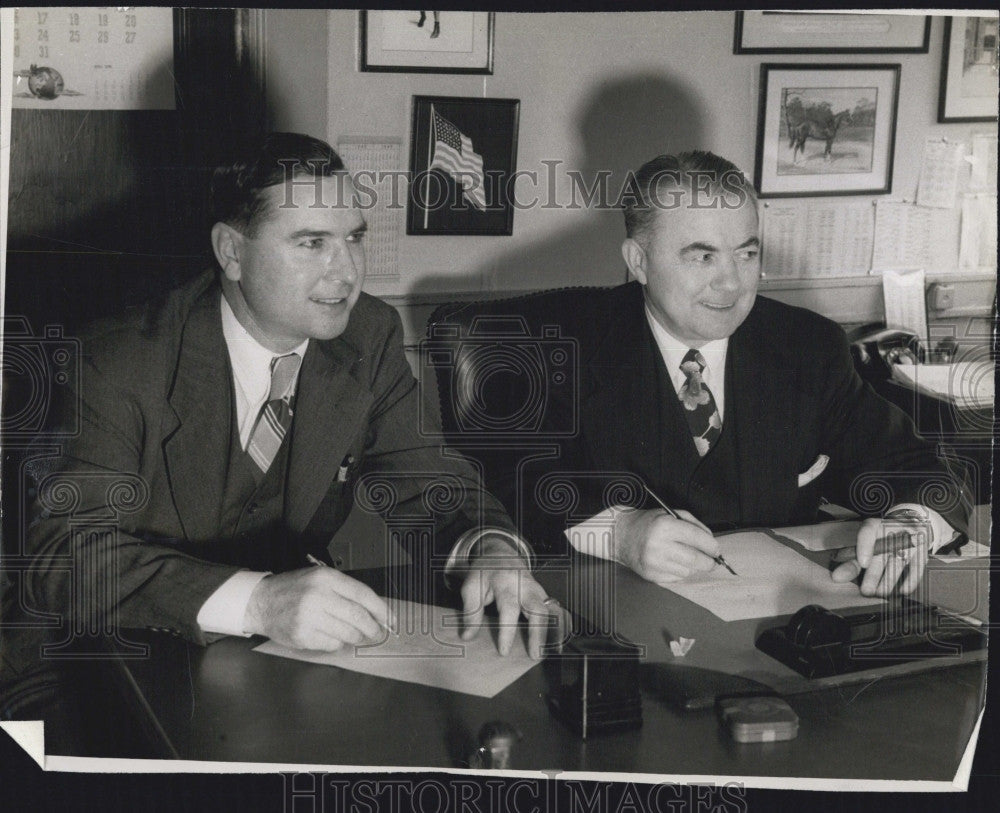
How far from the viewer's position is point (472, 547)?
1529 millimetres

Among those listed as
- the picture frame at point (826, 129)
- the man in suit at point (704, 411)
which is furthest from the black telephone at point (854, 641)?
the picture frame at point (826, 129)

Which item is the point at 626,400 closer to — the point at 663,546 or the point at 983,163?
the point at 663,546

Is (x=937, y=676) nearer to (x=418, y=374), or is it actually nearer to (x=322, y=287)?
(x=418, y=374)

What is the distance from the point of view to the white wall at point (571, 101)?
1485 millimetres

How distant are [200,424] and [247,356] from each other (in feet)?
0.40

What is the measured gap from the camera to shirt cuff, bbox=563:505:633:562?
5.05 ft

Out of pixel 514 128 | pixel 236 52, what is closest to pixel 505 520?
pixel 514 128

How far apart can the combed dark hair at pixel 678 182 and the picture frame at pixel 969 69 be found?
0.32 meters

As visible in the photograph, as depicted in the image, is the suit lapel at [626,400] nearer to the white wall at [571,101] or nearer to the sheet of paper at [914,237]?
the white wall at [571,101]

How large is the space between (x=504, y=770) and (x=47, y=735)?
30.5 inches

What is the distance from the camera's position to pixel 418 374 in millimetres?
1573

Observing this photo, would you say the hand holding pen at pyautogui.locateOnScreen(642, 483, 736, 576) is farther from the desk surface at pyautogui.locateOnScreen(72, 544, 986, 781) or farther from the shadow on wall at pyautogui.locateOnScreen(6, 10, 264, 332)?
the shadow on wall at pyautogui.locateOnScreen(6, 10, 264, 332)

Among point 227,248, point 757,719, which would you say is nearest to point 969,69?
point 757,719

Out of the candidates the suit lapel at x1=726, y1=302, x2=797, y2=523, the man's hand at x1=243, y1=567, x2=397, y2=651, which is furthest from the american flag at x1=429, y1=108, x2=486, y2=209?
the man's hand at x1=243, y1=567, x2=397, y2=651
